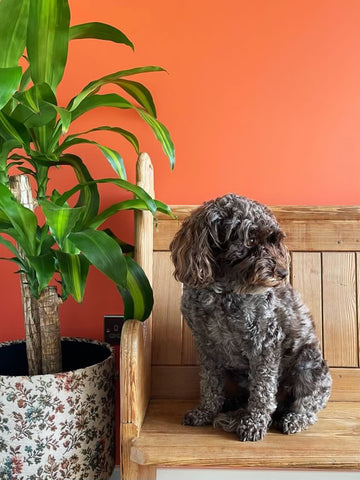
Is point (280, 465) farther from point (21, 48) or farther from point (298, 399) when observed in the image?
point (21, 48)

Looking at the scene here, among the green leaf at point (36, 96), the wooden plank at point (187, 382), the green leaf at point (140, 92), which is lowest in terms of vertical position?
the wooden plank at point (187, 382)

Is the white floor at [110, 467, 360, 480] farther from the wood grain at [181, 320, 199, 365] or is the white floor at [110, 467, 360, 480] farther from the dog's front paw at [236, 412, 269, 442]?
the dog's front paw at [236, 412, 269, 442]

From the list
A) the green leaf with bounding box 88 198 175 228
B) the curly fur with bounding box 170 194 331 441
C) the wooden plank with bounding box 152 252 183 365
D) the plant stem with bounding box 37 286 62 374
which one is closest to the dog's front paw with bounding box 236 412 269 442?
the curly fur with bounding box 170 194 331 441

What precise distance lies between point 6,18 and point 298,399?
4.13ft

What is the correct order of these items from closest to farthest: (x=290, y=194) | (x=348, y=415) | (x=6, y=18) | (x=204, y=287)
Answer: (x=6, y=18), (x=204, y=287), (x=348, y=415), (x=290, y=194)

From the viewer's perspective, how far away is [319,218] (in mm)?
1759

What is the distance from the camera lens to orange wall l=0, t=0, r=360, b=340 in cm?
186

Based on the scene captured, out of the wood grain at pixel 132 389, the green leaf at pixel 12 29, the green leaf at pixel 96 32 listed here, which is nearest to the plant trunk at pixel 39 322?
the wood grain at pixel 132 389

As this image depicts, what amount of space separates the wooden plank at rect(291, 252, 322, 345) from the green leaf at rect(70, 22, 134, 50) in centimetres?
91

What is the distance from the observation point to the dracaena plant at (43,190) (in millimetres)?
1229

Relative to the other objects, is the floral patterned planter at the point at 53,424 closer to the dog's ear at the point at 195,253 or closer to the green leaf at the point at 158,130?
the dog's ear at the point at 195,253

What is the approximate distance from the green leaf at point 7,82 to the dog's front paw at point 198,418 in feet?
3.15

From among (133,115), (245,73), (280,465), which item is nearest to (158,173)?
(133,115)

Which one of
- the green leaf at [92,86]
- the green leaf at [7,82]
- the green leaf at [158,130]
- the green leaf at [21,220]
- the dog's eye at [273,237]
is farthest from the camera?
the green leaf at [158,130]
